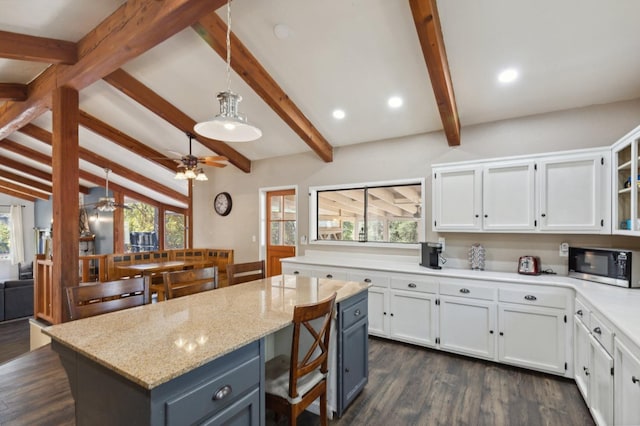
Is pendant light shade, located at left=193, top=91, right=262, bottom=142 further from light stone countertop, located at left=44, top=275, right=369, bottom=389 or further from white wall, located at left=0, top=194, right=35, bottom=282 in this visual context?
white wall, located at left=0, top=194, right=35, bottom=282

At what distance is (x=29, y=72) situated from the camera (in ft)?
12.3

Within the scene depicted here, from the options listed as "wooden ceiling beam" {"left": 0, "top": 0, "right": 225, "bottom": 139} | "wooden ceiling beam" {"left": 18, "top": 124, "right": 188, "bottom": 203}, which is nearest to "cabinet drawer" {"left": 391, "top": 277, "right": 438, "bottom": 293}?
"wooden ceiling beam" {"left": 0, "top": 0, "right": 225, "bottom": 139}

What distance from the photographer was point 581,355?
2.45m

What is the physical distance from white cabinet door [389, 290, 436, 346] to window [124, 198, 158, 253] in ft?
28.6

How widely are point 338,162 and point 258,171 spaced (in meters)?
1.71

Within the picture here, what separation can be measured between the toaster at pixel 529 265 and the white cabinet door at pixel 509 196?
34 centimetres

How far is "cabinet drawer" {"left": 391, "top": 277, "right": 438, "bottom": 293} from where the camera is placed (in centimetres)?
331

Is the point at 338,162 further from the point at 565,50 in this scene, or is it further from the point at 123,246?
the point at 123,246

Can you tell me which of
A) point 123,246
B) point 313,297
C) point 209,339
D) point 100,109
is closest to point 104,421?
point 209,339

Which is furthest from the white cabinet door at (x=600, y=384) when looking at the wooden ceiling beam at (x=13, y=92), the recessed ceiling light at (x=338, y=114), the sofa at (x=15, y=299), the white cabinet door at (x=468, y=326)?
the sofa at (x=15, y=299)

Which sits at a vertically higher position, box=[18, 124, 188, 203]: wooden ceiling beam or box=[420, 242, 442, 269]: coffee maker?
box=[18, 124, 188, 203]: wooden ceiling beam

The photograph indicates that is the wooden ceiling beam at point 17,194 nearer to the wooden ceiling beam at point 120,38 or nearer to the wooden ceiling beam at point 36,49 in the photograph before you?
the wooden ceiling beam at point 120,38

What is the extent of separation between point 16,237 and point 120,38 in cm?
1054

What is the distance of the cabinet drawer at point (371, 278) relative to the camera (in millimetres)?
3604
